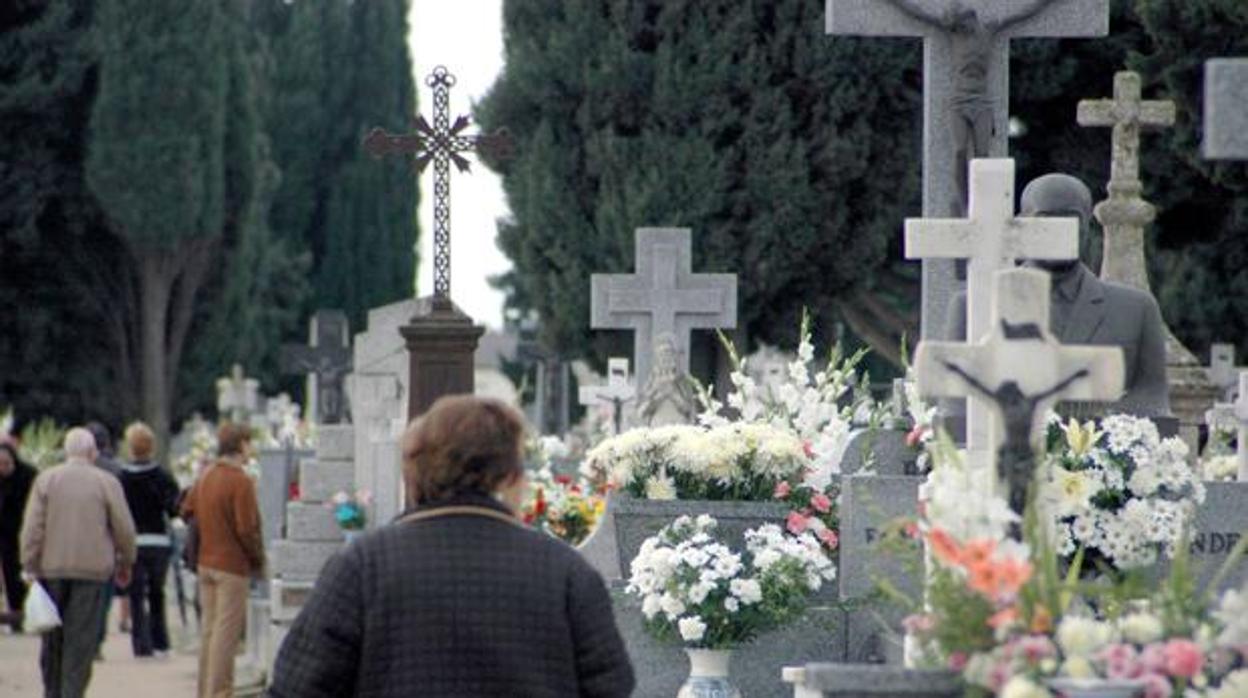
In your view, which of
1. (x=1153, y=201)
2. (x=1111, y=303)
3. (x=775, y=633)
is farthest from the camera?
(x=1153, y=201)

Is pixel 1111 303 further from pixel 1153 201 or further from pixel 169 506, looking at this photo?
pixel 1153 201

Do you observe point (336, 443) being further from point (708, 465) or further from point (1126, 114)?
point (708, 465)

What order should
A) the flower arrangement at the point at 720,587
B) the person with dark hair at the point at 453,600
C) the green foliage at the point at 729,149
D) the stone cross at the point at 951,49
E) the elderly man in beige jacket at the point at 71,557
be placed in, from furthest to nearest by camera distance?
1. the green foliage at the point at 729,149
2. the elderly man in beige jacket at the point at 71,557
3. the stone cross at the point at 951,49
4. the flower arrangement at the point at 720,587
5. the person with dark hair at the point at 453,600

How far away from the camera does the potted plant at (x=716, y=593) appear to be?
11656mm

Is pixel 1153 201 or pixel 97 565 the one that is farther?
pixel 1153 201

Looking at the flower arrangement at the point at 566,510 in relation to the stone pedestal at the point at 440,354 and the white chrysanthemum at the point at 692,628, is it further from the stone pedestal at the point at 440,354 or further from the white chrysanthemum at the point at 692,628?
the white chrysanthemum at the point at 692,628

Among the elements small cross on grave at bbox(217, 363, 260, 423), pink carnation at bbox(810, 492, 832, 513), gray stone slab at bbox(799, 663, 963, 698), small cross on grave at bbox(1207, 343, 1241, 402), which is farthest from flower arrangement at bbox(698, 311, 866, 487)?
small cross on grave at bbox(217, 363, 260, 423)

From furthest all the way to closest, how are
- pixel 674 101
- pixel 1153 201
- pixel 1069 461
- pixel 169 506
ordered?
pixel 674 101
pixel 1153 201
pixel 169 506
pixel 1069 461

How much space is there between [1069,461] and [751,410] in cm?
389

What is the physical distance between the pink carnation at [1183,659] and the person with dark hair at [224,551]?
10.2m

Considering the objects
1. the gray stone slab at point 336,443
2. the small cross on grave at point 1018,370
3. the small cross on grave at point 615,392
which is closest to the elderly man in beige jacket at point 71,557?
the gray stone slab at point 336,443

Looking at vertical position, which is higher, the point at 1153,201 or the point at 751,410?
the point at 1153,201

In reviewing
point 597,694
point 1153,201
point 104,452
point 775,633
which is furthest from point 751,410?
point 1153,201

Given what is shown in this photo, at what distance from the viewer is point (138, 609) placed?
2198 cm
